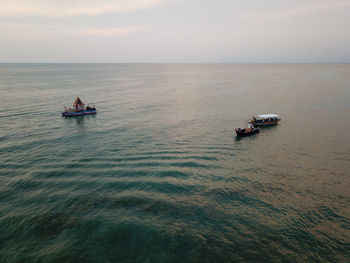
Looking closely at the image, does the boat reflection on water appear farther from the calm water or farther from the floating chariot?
the calm water

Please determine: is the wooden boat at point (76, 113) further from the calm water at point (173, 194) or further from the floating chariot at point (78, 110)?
the calm water at point (173, 194)

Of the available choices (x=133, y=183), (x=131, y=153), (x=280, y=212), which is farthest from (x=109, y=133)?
(x=280, y=212)

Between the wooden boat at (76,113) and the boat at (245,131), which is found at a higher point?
the wooden boat at (76,113)

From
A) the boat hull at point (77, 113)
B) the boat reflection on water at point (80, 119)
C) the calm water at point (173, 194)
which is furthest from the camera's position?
the boat hull at point (77, 113)

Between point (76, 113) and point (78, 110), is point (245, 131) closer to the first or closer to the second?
point (76, 113)

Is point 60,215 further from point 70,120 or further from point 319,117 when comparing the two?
point 319,117

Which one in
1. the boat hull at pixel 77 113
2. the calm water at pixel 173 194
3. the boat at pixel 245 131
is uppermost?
the boat hull at pixel 77 113

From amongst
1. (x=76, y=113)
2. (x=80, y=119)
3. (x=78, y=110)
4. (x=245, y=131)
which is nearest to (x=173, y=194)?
(x=245, y=131)

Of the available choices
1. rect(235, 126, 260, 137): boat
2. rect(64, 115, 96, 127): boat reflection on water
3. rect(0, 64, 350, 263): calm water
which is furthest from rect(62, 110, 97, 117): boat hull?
rect(235, 126, 260, 137): boat

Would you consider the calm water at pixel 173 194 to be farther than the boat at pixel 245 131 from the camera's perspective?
No

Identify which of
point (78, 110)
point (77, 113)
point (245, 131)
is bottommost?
point (245, 131)

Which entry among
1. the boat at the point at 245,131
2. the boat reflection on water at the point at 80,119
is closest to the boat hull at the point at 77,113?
the boat reflection on water at the point at 80,119

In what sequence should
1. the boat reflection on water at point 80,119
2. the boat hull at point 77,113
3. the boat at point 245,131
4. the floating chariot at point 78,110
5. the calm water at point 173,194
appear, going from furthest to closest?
1. the floating chariot at point 78,110
2. the boat hull at point 77,113
3. the boat reflection on water at point 80,119
4. the boat at point 245,131
5. the calm water at point 173,194
